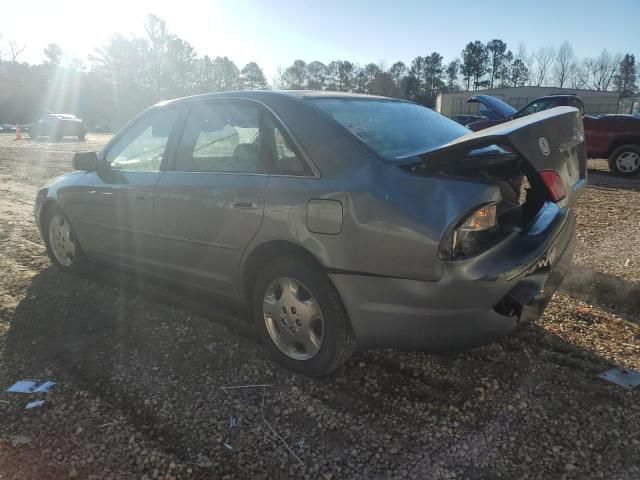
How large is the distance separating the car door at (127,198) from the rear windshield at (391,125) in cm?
134

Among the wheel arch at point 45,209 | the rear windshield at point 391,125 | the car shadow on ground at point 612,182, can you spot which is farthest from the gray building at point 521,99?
the rear windshield at point 391,125

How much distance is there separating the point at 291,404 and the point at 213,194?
4.42 feet

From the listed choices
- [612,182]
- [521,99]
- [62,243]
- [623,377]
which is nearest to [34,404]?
[62,243]

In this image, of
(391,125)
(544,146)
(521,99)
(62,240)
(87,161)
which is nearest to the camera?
(544,146)

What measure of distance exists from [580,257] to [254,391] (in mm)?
3657

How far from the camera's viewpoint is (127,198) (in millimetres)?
3787

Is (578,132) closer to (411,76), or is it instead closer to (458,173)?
(458,173)

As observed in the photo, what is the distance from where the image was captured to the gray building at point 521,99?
176 ft

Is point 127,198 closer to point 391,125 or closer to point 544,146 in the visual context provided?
point 391,125

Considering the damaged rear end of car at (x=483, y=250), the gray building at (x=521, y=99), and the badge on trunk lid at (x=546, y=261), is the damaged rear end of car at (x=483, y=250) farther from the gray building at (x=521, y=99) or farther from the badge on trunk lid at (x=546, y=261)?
the gray building at (x=521, y=99)

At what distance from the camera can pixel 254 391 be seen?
2.78 metres

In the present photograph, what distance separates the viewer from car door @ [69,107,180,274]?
365cm

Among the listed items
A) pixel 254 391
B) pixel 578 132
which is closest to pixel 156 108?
pixel 254 391

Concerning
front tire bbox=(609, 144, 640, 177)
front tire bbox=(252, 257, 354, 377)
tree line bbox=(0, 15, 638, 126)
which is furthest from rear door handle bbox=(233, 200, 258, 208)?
tree line bbox=(0, 15, 638, 126)
